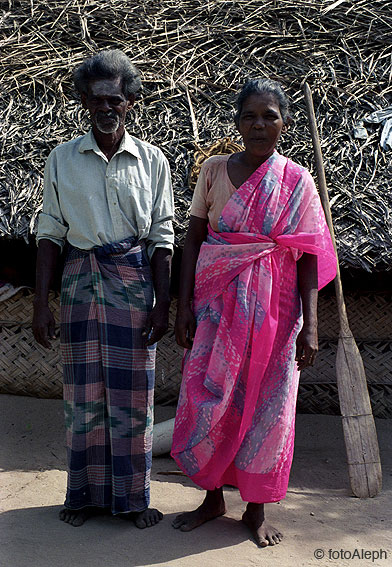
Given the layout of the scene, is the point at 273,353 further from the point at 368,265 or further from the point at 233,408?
the point at 368,265

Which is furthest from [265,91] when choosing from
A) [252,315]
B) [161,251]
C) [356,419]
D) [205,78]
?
[205,78]

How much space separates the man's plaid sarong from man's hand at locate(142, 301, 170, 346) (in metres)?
0.04

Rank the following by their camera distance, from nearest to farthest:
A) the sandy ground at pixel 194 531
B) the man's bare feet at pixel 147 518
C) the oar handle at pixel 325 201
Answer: the sandy ground at pixel 194 531 < the man's bare feet at pixel 147 518 < the oar handle at pixel 325 201

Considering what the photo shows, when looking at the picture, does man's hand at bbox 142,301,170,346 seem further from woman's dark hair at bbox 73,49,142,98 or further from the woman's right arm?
woman's dark hair at bbox 73,49,142,98

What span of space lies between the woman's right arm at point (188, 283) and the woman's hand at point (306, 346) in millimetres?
453

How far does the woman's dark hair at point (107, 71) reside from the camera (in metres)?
2.71

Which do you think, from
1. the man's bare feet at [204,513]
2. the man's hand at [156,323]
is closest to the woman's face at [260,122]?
the man's hand at [156,323]

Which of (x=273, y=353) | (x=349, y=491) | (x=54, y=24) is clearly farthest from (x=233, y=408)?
(x=54, y=24)

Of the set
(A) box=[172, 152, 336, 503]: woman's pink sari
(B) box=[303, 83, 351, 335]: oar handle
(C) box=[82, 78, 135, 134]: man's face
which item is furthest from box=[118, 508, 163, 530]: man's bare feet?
(C) box=[82, 78, 135, 134]: man's face

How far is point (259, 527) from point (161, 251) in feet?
4.13

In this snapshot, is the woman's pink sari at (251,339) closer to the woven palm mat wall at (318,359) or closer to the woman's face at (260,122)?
the woman's face at (260,122)

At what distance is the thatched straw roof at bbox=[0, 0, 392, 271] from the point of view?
397 centimetres

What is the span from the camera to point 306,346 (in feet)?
9.08

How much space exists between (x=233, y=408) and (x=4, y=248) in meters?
2.27
